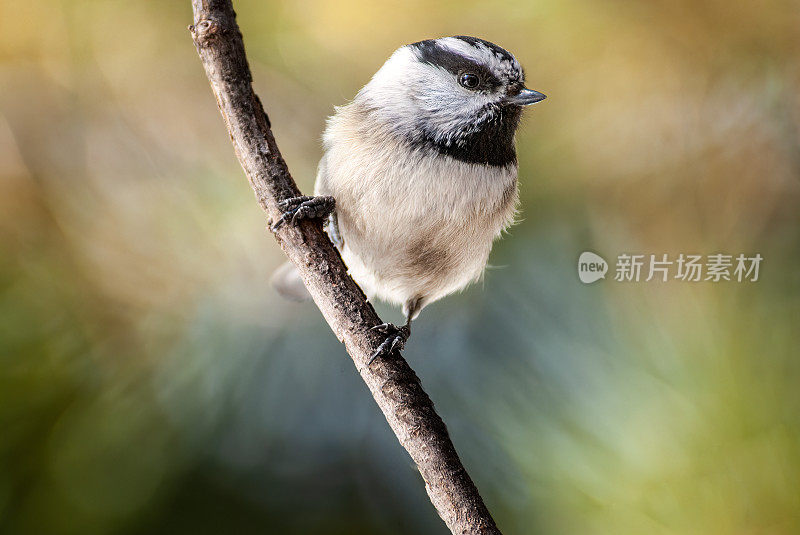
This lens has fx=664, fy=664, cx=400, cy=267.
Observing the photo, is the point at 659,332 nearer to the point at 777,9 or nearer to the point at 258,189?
the point at 777,9

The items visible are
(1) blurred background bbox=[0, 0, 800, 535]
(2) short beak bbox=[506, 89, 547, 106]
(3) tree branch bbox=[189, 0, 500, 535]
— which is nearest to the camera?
(3) tree branch bbox=[189, 0, 500, 535]

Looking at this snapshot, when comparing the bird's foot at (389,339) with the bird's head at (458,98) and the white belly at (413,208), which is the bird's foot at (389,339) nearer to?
the white belly at (413,208)

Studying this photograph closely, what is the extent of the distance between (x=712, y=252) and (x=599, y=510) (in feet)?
1.87

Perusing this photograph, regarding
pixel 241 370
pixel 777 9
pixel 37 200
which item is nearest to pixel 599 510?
pixel 241 370

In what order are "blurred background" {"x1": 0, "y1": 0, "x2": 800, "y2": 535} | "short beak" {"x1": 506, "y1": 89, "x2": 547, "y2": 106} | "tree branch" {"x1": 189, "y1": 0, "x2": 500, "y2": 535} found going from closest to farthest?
"tree branch" {"x1": 189, "y1": 0, "x2": 500, "y2": 535}, "short beak" {"x1": 506, "y1": 89, "x2": 547, "y2": 106}, "blurred background" {"x1": 0, "y1": 0, "x2": 800, "y2": 535}

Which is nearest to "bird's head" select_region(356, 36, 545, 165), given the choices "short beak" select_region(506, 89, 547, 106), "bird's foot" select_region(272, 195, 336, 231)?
"short beak" select_region(506, 89, 547, 106)

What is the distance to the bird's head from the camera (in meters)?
1.04

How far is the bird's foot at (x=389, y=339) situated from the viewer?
→ 0.99 meters

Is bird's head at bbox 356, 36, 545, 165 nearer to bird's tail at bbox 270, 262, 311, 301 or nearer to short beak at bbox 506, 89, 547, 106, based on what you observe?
short beak at bbox 506, 89, 547, 106

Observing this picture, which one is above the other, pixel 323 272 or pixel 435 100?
pixel 435 100

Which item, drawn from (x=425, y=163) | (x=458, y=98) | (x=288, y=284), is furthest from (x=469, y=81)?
(x=288, y=284)

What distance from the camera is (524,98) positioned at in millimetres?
1038

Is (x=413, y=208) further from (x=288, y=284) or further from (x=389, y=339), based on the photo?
(x=288, y=284)

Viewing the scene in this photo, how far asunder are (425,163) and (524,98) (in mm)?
185
